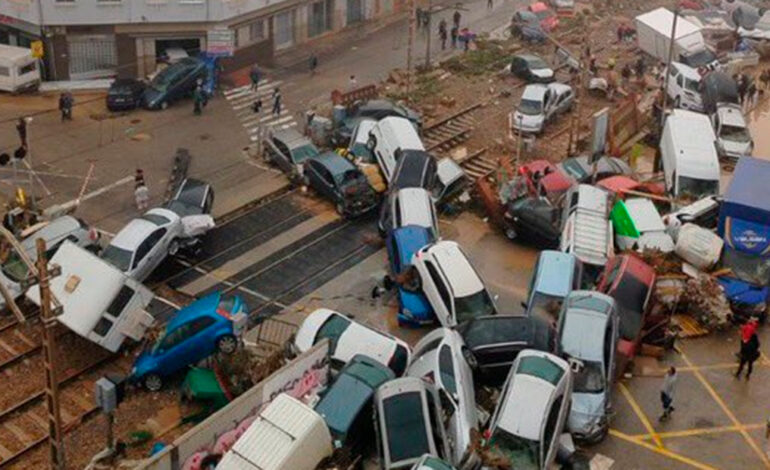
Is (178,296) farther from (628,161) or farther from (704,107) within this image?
(704,107)

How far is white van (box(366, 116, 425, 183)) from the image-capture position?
108 feet

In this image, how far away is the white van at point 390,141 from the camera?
32.9 meters

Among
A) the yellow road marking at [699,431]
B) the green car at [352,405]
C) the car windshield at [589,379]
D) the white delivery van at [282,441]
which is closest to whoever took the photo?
the white delivery van at [282,441]

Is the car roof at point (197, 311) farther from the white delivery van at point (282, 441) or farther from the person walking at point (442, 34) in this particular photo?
the person walking at point (442, 34)

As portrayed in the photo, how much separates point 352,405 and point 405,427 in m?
1.33

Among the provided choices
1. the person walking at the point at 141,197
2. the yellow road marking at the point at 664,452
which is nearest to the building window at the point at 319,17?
the person walking at the point at 141,197

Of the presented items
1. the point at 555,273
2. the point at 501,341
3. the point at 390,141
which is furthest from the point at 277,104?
the point at 501,341

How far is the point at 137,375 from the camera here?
2312 cm

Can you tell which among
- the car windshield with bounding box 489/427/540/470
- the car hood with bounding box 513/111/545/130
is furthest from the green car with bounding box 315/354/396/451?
the car hood with bounding box 513/111/545/130

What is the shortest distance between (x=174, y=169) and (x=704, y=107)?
21259 mm

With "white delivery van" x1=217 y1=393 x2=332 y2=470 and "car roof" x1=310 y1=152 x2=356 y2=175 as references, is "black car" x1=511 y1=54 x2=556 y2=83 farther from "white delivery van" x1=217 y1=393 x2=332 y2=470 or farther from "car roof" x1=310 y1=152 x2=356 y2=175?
"white delivery van" x1=217 y1=393 x2=332 y2=470

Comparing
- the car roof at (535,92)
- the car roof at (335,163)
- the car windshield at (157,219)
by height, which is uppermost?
the car roof at (535,92)

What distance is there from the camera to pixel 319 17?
50844mm

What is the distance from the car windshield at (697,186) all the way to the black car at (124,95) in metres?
20.8
